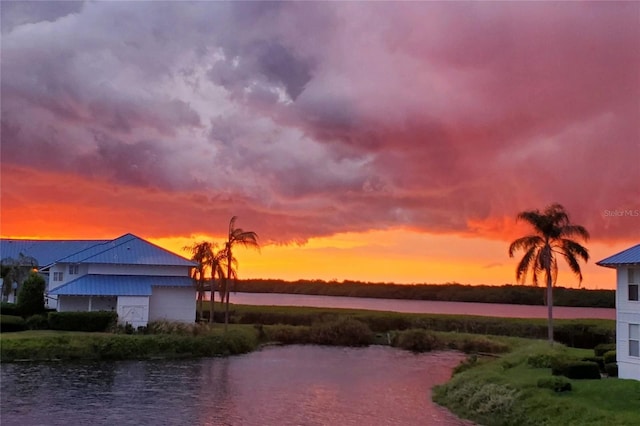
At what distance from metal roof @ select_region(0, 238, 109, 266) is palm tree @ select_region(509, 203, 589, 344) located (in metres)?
52.9

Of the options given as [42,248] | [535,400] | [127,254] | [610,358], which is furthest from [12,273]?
[535,400]

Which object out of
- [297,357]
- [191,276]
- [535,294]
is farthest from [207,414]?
[535,294]

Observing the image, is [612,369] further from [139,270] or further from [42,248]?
[42,248]

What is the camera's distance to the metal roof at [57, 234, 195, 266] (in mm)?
61219

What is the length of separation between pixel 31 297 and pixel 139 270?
400 inches

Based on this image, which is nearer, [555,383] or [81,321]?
[555,383]

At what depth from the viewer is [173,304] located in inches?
2397

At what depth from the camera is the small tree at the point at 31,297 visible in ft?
180

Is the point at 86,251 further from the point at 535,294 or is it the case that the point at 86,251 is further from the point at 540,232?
the point at 535,294

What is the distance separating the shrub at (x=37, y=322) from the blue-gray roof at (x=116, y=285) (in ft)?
11.6

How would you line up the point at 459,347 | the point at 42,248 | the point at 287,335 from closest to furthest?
the point at 459,347 → the point at 287,335 → the point at 42,248

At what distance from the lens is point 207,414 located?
1188 inches

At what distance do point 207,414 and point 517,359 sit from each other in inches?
779

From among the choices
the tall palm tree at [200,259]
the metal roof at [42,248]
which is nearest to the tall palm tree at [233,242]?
the tall palm tree at [200,259]
